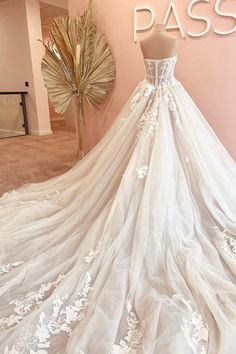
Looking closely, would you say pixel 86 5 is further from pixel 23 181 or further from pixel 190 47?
pixel 23 181

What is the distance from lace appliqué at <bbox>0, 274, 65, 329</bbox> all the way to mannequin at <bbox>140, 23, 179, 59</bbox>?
132cm

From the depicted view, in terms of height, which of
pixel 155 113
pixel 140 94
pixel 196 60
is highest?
pixel 196 60

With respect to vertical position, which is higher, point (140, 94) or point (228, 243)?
point (140, 94)

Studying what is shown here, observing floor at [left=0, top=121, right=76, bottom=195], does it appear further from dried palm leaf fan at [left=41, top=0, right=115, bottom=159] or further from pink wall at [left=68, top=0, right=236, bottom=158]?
pink wall at [left=68, top=0, right=236, bottom=158]

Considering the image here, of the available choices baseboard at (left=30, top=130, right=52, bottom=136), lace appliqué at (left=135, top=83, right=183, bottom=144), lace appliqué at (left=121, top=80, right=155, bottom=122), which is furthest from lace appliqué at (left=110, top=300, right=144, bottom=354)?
baseboard at (left=30, top=130, right=52, bottom=136)

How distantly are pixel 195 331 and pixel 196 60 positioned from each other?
6.57 feet

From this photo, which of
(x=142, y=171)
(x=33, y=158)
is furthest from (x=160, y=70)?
(x=33, y=158)

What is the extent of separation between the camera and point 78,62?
8.64 ft

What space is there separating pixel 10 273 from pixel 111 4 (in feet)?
8.03

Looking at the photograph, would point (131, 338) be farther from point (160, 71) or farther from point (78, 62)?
point (78, 62)

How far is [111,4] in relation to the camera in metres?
2.67

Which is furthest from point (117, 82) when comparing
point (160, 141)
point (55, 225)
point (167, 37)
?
point (55, 225)

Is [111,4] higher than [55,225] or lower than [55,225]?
higher

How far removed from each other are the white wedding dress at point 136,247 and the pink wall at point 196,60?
2.03ft
